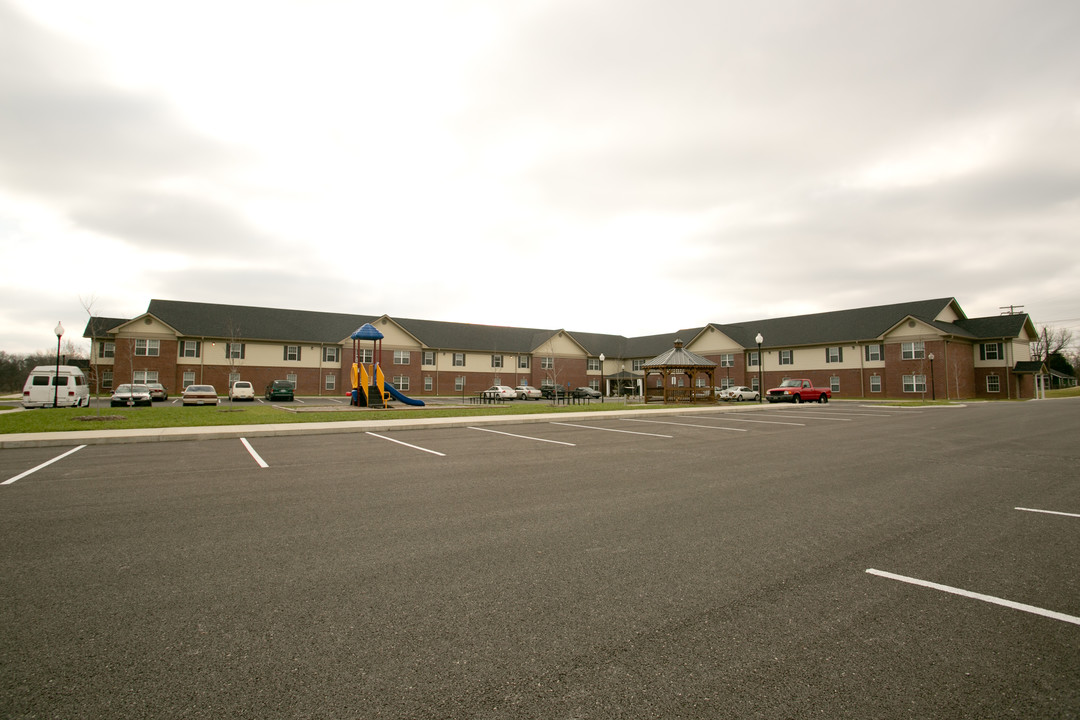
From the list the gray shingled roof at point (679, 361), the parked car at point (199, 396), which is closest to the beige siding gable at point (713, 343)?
the gray shingled roof at point (679, 361)

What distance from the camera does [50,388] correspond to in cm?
2736

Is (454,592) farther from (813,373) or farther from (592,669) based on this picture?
(813,373)

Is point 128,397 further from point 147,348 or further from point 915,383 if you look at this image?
point 915,383

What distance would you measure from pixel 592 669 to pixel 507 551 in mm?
2174

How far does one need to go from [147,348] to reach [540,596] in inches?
2200

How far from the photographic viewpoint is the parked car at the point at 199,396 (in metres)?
31.5

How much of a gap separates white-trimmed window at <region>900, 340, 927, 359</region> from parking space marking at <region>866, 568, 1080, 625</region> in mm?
51482

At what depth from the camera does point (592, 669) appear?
119 inches

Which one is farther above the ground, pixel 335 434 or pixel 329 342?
pixel 329 342

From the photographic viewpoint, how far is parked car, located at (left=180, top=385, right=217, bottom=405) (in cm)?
3145

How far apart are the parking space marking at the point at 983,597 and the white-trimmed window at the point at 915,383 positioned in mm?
51199

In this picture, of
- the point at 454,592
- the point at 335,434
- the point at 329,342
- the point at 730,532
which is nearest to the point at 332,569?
the point at 454,592

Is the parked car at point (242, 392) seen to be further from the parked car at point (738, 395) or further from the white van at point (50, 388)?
the parked car at point (738, 395)

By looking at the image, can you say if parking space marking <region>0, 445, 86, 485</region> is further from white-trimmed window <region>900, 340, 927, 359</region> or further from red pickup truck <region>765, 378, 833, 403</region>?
white-trimmed window <region>900, 340, 927, 359</region>
